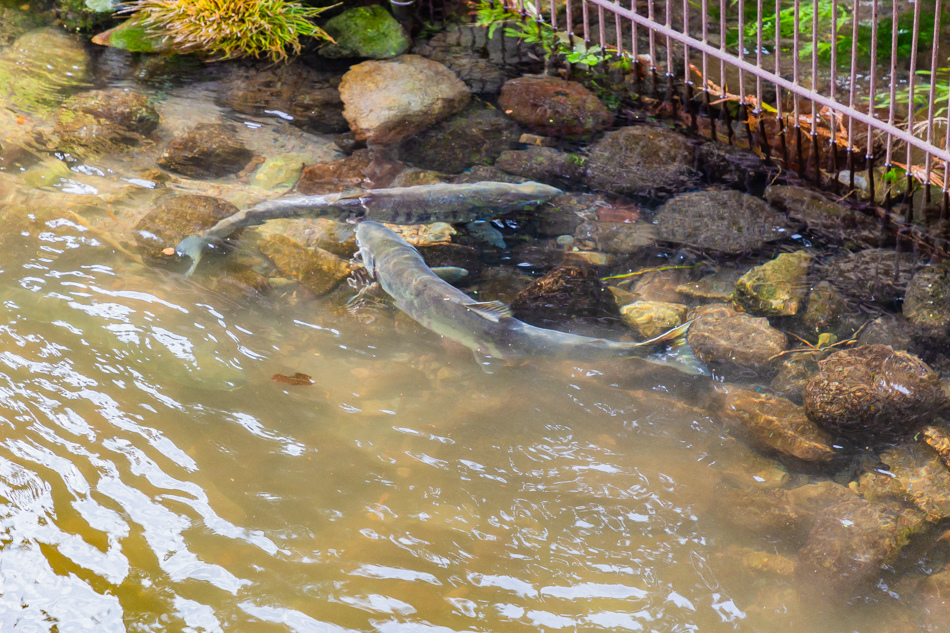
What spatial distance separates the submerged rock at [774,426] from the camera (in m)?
3.89

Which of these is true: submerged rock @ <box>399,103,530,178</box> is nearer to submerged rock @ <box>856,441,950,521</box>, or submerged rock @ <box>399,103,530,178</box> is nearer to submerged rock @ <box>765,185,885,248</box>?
submerged rock @ <box>765,185,885,248</box>

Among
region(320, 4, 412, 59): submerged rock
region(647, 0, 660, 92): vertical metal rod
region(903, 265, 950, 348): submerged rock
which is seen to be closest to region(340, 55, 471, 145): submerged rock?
region(320, 4, 412, 59): submerged rock

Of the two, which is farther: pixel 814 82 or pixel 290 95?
pixel 290 95

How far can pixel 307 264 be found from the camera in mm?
5199

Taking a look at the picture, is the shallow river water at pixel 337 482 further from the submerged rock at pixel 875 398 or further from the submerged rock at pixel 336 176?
the submerged rock at pixel 336 176

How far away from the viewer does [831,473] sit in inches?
152

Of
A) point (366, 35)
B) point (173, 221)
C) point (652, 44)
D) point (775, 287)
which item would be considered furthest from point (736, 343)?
point (366, 35)

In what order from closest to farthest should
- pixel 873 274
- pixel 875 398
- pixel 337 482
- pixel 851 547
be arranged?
pixel 851 547, pixel 337 482, pixel 875 398, pixel 873 274

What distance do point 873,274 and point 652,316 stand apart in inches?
65.7

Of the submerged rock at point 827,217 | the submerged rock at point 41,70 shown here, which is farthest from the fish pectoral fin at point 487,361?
the submerged rock at point 41,70

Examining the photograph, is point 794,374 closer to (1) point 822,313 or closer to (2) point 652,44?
(1) point 822,313

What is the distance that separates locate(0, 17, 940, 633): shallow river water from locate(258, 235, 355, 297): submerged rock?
19 centimetres

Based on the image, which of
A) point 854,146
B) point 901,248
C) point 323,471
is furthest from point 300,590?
point 854,146

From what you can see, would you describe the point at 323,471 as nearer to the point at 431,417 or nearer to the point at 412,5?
the point at 431,417
